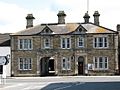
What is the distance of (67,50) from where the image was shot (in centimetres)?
6397

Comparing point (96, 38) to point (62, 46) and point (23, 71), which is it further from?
point (23, 71)

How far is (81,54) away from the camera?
209ft

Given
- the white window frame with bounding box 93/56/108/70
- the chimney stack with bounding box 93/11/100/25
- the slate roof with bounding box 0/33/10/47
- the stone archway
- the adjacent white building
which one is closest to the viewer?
the white window frame with bounding box 93/56/108/70

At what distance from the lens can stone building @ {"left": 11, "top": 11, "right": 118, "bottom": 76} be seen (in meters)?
63.3

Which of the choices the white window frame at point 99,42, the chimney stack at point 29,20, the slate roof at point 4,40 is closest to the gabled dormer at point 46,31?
the chimney stack at point 29,20

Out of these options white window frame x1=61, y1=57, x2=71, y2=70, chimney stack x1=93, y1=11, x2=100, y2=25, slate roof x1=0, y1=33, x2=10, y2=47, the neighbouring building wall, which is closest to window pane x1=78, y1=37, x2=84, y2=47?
white window frame x1=61, y1=57, x2=71, y2=70

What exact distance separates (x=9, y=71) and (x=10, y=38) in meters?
4.98

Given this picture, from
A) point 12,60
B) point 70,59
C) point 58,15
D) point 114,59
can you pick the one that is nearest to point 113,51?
point 114,59

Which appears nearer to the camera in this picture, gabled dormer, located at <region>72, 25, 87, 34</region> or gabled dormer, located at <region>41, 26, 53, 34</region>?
gabled dormer, located at <region>72, 25, 87, 34</region>

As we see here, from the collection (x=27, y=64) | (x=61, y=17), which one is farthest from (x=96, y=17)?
(x=27, y=64)

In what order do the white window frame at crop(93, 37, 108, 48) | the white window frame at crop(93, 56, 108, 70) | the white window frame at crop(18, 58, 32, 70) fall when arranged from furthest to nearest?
the white window frame at crop(18, 58, 32, 70), the white window frame at crop(93, 56, 108, 70), the white window frame at crop(93, 37, 108, 48)

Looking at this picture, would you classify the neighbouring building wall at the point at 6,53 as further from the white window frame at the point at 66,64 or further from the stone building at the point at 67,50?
the white window frame at the point at 66,64

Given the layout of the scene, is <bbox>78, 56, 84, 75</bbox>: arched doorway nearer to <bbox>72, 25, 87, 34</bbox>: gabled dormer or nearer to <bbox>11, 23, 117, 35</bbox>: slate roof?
<bbox>72, 25, 87, 34</bbox>: gabled dormer

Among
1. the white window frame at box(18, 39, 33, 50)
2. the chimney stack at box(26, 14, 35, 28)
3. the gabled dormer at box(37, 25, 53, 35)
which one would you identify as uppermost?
the chimney stack at box(26, 14, 35, 28)
